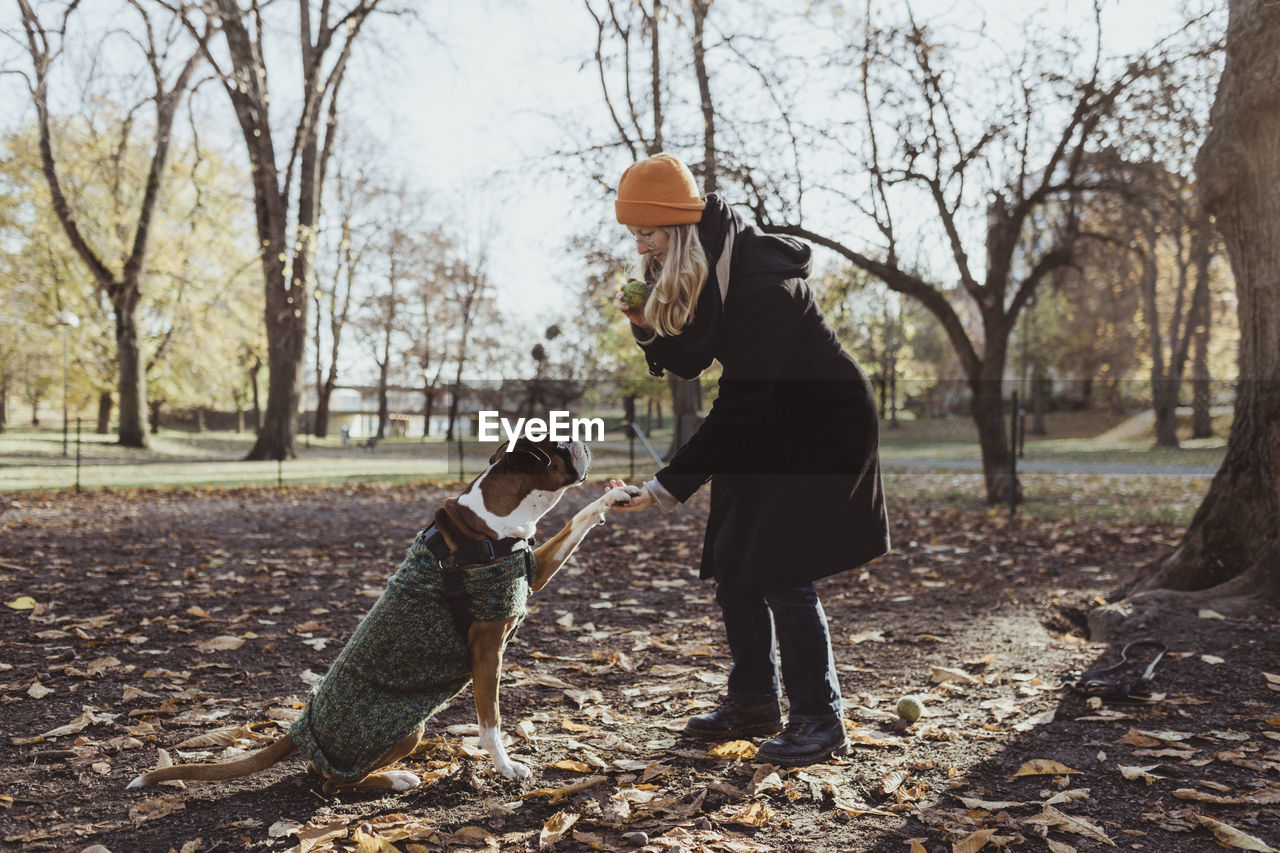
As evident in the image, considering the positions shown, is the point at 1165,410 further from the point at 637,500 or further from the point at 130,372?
the point at 130,372

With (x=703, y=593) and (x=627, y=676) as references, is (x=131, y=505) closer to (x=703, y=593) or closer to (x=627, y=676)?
(x=703, y=593)

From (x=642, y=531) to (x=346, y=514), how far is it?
386 centimetres

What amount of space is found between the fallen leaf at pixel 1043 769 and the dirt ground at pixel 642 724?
0.01m

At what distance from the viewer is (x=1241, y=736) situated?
10.4 ft

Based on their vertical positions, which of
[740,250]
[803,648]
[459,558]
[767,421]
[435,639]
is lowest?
[803,648]

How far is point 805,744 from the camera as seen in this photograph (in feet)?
9.86

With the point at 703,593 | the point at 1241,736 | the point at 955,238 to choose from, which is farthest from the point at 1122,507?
the point at 1241,736

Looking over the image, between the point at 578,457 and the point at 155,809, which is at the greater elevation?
the point at 578,457

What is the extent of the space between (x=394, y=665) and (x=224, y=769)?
1.88 feet

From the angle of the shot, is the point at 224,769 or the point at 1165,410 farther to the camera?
the point at 1165,410

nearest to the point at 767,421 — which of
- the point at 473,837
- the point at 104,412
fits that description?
the point at 473,837

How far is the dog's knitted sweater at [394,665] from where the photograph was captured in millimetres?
2643

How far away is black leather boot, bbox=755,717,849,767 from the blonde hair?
1490 millimetres

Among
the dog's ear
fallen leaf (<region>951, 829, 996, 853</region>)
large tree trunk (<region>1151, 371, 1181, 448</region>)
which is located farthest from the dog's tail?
large tree trunk (<region>1151, 371, 1181, 448</region>)
